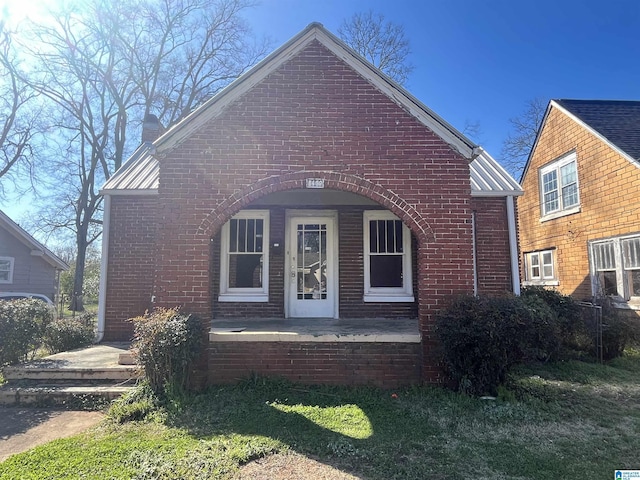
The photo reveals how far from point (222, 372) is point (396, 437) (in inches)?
114

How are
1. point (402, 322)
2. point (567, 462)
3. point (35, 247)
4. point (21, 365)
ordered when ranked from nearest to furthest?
point (567, 462), point (21, 365), point (402, 322), point (35, 247)

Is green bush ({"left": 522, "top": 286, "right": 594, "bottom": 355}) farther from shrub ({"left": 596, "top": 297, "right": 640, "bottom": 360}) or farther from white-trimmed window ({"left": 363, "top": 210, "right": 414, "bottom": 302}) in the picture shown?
white-trimmed window ({"left": 363, "top": 210, "right": 414, "bottom": 302})

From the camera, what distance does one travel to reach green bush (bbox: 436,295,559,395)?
526 cm

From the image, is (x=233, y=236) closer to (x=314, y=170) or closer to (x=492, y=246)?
(x=314, y=170)

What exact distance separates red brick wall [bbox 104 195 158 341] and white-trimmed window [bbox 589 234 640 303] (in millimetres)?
11270

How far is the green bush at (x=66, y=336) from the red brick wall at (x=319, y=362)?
179 inches

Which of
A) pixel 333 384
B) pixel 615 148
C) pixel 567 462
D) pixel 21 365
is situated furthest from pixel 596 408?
pixel 21 365

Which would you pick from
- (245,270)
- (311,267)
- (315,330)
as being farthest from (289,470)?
(245,270)

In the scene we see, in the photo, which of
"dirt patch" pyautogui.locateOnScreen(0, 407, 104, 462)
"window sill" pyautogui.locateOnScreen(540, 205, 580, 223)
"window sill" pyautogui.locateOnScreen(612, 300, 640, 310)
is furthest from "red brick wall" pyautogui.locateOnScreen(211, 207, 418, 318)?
"window sill" pyautogui.locateOnScreen(540, 205, 580, 223)

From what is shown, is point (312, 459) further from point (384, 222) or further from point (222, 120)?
point (384, 222)

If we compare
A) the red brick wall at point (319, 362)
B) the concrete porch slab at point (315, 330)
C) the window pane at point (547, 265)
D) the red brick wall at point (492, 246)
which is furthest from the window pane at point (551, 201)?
the red brick wall at point (319, 362)

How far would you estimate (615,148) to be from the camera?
10180 mm

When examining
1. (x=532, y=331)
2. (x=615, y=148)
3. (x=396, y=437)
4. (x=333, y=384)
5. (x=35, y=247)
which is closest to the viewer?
(x=396, y=437)

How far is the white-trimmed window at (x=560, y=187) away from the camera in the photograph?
12102 millimetres
